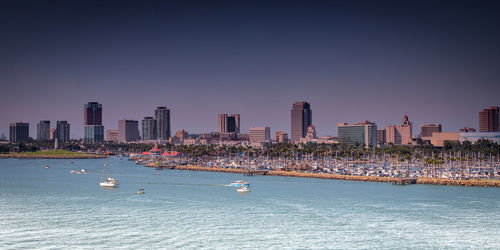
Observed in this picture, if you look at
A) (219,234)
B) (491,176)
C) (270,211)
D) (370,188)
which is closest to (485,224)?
(270,211)

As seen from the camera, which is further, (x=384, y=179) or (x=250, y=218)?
(x=384, y=179)

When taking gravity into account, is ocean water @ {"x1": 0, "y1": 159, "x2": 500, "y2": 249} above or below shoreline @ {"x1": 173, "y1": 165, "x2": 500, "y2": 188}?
below

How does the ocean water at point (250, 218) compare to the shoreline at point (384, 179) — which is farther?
the shoreline at point (384, 179)

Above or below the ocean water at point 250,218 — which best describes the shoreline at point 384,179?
above

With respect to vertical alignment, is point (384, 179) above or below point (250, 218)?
above

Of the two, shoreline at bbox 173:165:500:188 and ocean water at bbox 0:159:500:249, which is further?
shoreline at bbox 173:165:500:188

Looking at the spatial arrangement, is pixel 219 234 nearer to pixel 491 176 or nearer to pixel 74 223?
pixel 74 223

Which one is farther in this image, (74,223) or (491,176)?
(491,176)

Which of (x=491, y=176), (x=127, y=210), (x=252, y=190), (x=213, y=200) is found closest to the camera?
(x=127, y=210)
